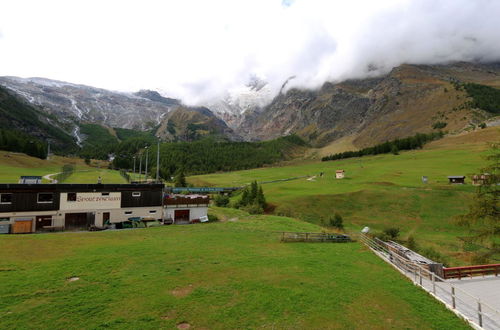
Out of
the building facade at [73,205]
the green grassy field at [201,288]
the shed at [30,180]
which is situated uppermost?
the shed at [30,180]

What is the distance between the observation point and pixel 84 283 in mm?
16875

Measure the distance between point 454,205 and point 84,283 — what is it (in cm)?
7752

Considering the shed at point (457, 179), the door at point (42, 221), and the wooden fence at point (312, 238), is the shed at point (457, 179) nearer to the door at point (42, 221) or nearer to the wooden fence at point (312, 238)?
the wooden fence at point (312, 238)

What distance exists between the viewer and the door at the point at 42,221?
34094 mm

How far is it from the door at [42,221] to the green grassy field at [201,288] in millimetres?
8323

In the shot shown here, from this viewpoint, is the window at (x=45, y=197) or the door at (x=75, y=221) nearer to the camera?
the window at (x=45, y=197)

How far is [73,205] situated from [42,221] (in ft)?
12.0

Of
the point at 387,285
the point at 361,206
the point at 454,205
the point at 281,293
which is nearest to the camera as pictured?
the point at 281,293

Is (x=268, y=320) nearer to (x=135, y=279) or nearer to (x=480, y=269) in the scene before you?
(x=135, y=279)

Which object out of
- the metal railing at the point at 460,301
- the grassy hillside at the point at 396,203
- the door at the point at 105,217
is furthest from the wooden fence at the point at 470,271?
the door at the point at 105,217

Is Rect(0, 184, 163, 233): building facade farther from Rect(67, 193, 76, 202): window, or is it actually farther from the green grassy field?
the green grassy field

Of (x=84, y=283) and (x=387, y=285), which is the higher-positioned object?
(x=84, y=283)

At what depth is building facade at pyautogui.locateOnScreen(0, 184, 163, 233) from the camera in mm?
33000

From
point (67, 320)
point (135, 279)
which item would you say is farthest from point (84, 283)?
point (67, 320)
